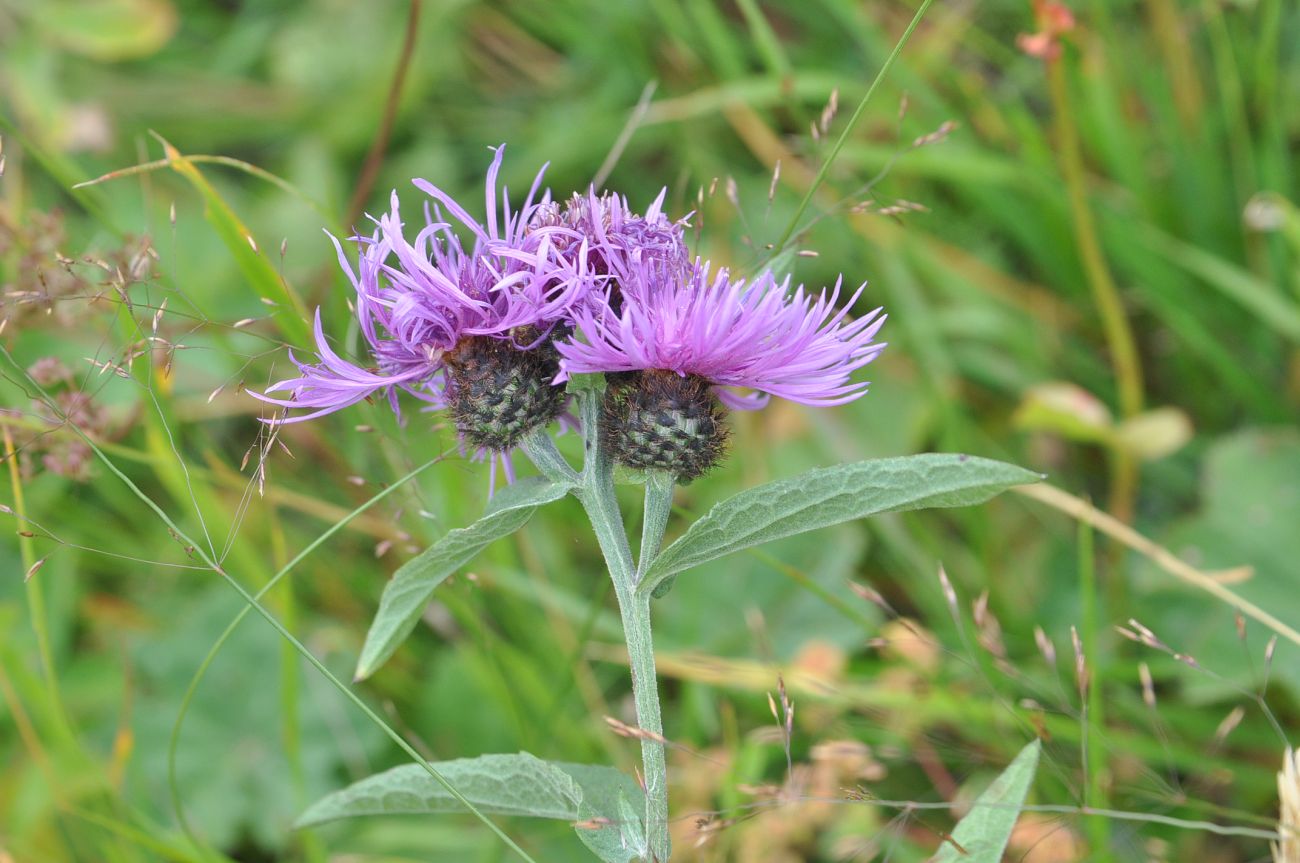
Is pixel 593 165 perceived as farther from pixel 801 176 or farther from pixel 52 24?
pixel 52 24

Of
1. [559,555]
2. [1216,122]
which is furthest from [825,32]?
[559,555]

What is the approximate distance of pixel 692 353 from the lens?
3.82 ft

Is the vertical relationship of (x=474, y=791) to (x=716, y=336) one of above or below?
below

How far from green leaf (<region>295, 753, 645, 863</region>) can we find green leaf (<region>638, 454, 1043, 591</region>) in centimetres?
25

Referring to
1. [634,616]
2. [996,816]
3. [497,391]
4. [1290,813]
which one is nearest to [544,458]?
[497,391]

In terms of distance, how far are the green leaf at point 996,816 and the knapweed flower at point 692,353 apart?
1.59 feet

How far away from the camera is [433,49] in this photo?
3445mm

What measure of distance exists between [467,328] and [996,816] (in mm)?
821

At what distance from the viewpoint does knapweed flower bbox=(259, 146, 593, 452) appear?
119 cm

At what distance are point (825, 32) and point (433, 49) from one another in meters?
1.17

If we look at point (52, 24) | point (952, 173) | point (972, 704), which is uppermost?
point (952, 173)

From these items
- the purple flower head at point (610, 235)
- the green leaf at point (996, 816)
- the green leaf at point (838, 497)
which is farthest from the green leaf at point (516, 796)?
the purple flower head at point (610, 235)

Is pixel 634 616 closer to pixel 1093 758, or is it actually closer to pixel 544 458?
pixel 544 458

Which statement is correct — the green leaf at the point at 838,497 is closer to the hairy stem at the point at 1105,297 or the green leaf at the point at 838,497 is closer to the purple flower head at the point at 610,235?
the purple flower head at the point at 610,235
